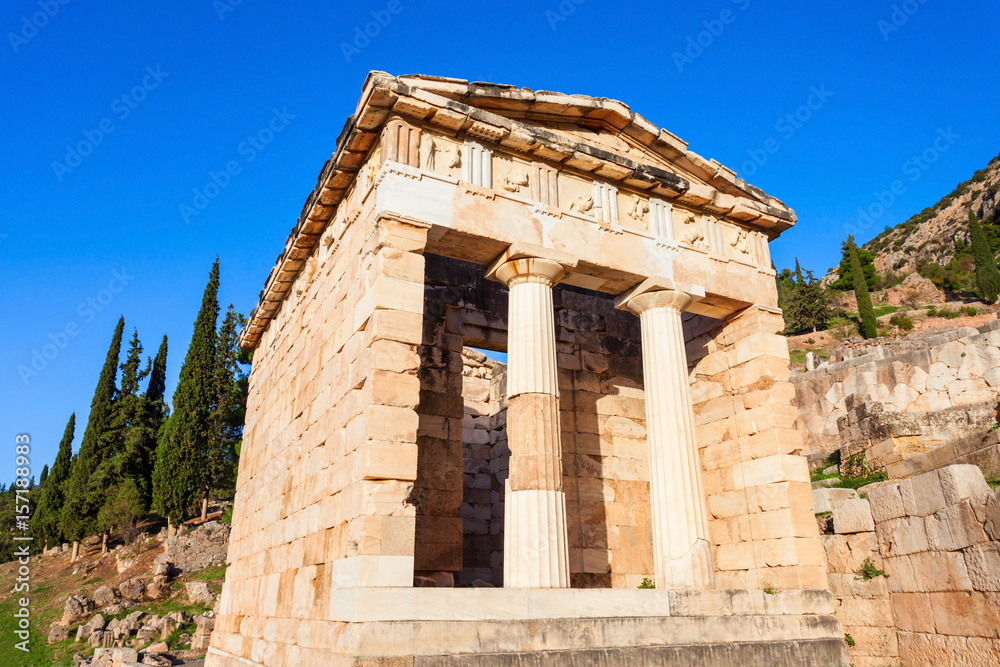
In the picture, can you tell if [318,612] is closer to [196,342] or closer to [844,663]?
[844,663]

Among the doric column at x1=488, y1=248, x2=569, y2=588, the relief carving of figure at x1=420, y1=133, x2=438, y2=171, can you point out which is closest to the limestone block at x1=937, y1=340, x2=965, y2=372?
the doric column at x1=488, y1=248, x2=569, y2=588

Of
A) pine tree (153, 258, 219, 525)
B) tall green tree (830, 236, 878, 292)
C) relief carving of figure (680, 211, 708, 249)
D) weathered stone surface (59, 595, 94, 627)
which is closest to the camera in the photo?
relief carving of figure (680, 211, 708, 249)

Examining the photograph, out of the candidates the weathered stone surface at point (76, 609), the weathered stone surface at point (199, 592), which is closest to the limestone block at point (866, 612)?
the weathered stone surface at point (199, 592)

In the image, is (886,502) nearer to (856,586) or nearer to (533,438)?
(856,586)

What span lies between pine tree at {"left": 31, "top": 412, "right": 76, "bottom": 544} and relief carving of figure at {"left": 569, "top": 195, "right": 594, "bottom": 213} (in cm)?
3260

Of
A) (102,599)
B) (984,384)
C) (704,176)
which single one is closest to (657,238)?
(704,176)

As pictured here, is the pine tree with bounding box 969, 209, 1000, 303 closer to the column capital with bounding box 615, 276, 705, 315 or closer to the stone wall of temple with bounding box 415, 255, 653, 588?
the stone wall of temple with bounding box 415, 255, 653, 588

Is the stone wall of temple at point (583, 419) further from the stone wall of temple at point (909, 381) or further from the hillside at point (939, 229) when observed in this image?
the hillside at point (939, 229)

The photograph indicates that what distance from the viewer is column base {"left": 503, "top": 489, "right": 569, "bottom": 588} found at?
26.8ft

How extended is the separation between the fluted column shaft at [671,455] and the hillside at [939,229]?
57820mm

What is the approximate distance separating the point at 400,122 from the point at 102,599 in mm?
23392

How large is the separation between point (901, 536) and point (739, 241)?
18.4 feet

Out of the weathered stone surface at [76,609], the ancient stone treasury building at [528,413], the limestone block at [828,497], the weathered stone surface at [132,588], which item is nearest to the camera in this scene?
the ancient stone treasury building at [528,413]

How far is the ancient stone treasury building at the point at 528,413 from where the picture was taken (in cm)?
765
